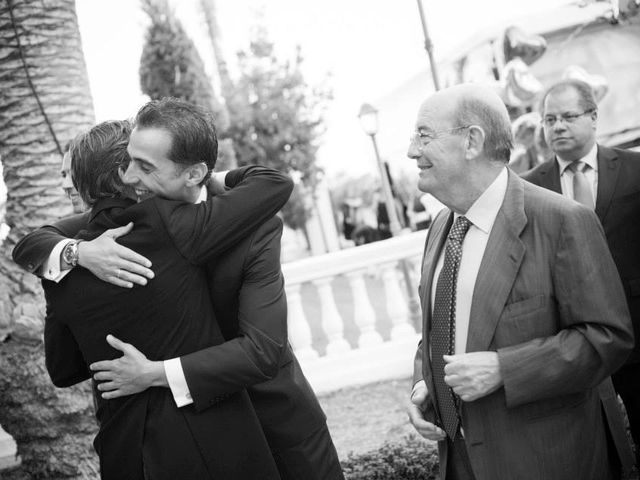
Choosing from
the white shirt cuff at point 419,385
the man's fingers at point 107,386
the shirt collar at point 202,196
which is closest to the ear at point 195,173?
the shirt collar at point 202,196

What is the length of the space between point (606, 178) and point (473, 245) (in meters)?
1.62

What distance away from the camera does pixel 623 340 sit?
2209mm

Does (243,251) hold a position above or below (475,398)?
above

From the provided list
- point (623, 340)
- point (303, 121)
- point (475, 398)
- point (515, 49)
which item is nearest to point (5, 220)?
point (475, 398)

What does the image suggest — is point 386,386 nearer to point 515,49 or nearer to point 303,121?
point 515,49

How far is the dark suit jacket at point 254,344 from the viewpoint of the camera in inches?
88.8

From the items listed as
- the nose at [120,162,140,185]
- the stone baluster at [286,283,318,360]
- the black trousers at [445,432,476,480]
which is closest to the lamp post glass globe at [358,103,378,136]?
the stone baluster at [286,283,318,360]

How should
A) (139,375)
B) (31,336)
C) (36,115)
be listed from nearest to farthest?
(139,375) < (31,336) < (36,115)

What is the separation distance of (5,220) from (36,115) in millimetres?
746

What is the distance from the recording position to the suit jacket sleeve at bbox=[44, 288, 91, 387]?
2365mm

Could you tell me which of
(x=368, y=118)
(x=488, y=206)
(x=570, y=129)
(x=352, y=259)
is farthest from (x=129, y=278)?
(x=368, y=118)

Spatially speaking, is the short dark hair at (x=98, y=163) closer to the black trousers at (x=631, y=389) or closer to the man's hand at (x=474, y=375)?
the man's hand at (x=474, y=375)

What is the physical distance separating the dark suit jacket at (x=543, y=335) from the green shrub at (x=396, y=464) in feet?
6.44

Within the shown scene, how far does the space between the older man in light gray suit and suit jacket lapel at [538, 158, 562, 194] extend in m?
1.55
